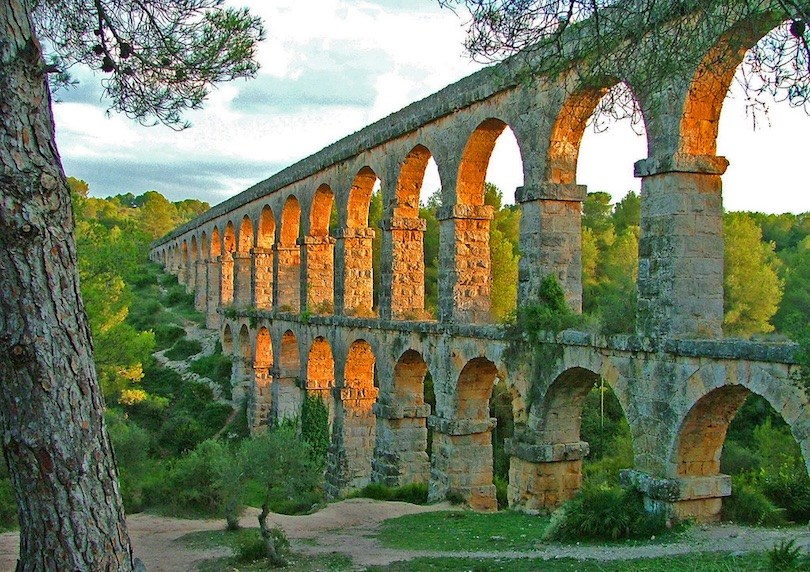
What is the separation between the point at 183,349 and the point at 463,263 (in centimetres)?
2059

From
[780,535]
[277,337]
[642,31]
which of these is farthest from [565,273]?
[277,337]

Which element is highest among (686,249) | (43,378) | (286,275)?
(286,275)

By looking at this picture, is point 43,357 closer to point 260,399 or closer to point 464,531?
point 464,531

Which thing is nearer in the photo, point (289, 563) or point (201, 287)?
point (289, 563)

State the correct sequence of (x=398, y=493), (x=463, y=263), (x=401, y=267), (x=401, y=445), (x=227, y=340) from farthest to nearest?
1. (x=227, y=340)
2. (x=401, y=267)
3. (x=401, y=445)
4. (x=398, y=493)
5. (x=463, y=263)

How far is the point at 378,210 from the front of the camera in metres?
33.5

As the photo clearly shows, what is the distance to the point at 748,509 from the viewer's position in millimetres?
10234

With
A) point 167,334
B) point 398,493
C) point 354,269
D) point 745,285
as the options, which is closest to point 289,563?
point 398,493

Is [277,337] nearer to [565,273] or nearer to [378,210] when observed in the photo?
[378,210]

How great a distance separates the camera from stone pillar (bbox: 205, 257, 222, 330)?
35531 millimetres

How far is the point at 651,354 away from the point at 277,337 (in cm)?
1533

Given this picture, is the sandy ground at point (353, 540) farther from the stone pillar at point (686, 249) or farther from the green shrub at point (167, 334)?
the green shrub at point (167, 334)

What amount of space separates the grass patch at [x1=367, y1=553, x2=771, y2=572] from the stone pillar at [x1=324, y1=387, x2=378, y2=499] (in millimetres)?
8477

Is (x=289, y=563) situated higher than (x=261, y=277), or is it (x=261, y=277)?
(x=261, y=277)
